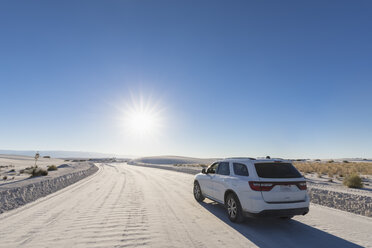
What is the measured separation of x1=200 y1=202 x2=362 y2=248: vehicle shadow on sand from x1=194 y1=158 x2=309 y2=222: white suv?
1.22ft

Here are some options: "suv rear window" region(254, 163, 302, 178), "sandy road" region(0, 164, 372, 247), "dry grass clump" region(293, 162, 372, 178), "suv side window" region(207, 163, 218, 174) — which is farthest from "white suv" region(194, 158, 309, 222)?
"dry grass clump" region(293, 162, 372, 178)

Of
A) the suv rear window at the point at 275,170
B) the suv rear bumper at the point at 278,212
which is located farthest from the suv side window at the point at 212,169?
the suv rear bumper at the point at 278,212

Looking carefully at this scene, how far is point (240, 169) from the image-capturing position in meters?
6.65

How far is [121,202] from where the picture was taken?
898 cm

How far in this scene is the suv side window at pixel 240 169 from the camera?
251 inches

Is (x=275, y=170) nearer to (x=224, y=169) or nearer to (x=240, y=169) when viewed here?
(x=240, y=169)

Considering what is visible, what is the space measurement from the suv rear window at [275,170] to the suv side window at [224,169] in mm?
1342

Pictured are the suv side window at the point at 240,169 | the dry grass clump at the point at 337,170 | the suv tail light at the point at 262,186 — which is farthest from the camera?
the dry grass clump at the point at 337,170

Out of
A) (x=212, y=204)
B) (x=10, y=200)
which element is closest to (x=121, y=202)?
(x=212, y=204)

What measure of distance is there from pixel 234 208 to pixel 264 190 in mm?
1220

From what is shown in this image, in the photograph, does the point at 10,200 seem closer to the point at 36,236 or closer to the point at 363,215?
the point at 36,236

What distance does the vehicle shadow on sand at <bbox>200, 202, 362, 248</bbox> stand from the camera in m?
4.93

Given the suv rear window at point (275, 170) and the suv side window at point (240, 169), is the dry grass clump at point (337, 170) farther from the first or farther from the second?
the suv side window at point (240, 169)

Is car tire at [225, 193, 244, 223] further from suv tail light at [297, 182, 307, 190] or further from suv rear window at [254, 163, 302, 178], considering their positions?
suv tail light at [297, 182, 307, 190]
